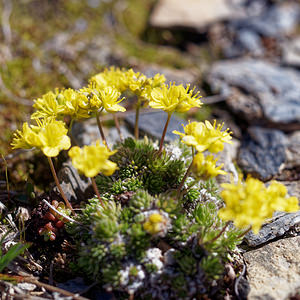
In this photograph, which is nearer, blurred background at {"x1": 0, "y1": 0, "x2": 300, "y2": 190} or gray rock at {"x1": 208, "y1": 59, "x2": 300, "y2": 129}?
blurred background at {"x1": 0, "y1": 0, "x2": 300, "y2": 190}

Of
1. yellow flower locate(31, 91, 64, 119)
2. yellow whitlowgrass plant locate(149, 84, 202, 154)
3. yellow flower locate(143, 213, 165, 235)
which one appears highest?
yellow whitlowgrass plant locate(149, 84, 202, 154)

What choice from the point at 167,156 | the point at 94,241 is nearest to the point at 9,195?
the point at 94,241

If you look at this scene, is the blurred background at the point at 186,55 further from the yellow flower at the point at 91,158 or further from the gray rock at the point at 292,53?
the yellow flower at the point at 91,158

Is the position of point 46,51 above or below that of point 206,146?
below

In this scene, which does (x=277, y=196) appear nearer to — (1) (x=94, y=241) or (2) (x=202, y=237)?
(2) (x=202, y=237)

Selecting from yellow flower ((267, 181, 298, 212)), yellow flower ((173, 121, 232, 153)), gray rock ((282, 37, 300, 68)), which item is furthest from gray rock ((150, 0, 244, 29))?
yellow flower ((267, 181, 298, 212))

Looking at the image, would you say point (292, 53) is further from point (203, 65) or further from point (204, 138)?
point (204, 138)

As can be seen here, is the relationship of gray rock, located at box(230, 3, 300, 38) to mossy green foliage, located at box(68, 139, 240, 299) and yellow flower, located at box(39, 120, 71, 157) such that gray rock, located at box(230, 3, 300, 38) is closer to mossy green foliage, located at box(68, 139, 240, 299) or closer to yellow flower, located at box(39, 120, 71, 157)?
mossy green foliage, located at box(68, 139, 240, 299)
